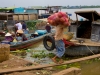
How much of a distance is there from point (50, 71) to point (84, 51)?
5.24 meters

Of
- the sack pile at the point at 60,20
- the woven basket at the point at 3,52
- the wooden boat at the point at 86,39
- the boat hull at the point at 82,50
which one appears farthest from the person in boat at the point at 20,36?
the sack pile at the point at 60,20

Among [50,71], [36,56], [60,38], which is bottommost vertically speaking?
[36,56]

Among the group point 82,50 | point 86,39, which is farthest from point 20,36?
point 82,50

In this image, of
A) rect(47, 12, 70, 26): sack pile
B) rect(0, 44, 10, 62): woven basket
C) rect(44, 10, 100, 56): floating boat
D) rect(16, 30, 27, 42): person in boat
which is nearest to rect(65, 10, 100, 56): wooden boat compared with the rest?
rect(44, 10, 100, 56): floating boat

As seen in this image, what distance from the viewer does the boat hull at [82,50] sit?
11.2 meters

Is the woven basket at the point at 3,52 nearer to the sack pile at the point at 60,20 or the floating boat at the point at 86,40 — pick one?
the sack pile at the point at 60,20

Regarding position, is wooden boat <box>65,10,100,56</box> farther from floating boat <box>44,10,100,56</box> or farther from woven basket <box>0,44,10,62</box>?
woven basket <box>0,44,10,62</box>

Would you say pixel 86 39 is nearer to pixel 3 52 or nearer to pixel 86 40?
pixel 86 40

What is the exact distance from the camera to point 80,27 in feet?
43.7

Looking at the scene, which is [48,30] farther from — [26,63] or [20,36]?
[26,63]

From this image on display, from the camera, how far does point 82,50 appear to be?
1145 centimetres

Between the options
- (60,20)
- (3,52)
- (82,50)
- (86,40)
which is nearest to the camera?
(60,20)

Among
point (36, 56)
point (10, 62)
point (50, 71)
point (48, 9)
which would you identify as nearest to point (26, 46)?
point (36, 56)

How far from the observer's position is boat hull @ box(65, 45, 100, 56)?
1121 centimetres
